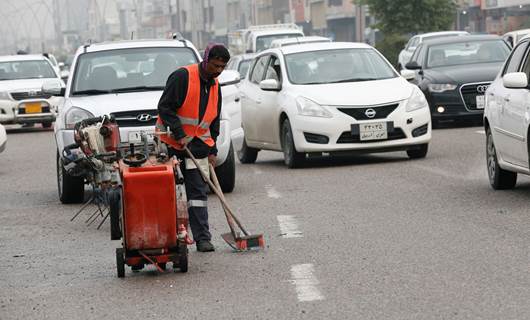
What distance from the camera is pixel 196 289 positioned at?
8539mm

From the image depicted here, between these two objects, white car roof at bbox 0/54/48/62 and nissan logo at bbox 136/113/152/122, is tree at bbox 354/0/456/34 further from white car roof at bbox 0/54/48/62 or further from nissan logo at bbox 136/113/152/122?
nissan logo at bbox 136/113/152/122

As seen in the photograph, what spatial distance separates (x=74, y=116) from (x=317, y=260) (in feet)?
18.1

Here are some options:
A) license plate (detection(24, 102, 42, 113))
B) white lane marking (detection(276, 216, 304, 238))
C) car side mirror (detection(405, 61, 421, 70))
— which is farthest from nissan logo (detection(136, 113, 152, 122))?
license plate (detection(24, 102, 42, 113))

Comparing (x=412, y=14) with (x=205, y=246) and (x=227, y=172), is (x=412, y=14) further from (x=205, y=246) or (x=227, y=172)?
(x=205, y=246)

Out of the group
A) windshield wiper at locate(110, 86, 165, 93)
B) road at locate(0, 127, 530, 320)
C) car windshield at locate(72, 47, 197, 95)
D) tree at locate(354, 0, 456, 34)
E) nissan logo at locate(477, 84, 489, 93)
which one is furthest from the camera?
Result: tree at locate(354, 0, 456, 34)

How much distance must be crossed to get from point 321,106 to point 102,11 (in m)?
144

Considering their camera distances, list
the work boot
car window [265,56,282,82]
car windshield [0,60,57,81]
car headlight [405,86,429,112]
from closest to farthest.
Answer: the work boot → car headlight [405,86,429,112] → car window [265,56,282,82] → car windshield [0,60,57,81]

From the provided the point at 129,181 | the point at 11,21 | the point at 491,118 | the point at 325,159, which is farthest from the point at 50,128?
the point at 11,21

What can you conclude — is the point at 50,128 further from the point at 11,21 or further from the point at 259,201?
the point at 11,21

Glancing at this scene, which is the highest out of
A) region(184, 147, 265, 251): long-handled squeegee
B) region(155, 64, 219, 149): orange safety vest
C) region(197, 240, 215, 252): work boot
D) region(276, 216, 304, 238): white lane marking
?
region(155, 64, 219, 149): orange safety vest

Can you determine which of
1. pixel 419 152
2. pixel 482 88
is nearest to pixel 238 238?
pixel 419 152

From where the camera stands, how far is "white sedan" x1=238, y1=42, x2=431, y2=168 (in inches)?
689

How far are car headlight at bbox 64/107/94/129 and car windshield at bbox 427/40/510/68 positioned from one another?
1236cm

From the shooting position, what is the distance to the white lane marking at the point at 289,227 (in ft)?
35.9
